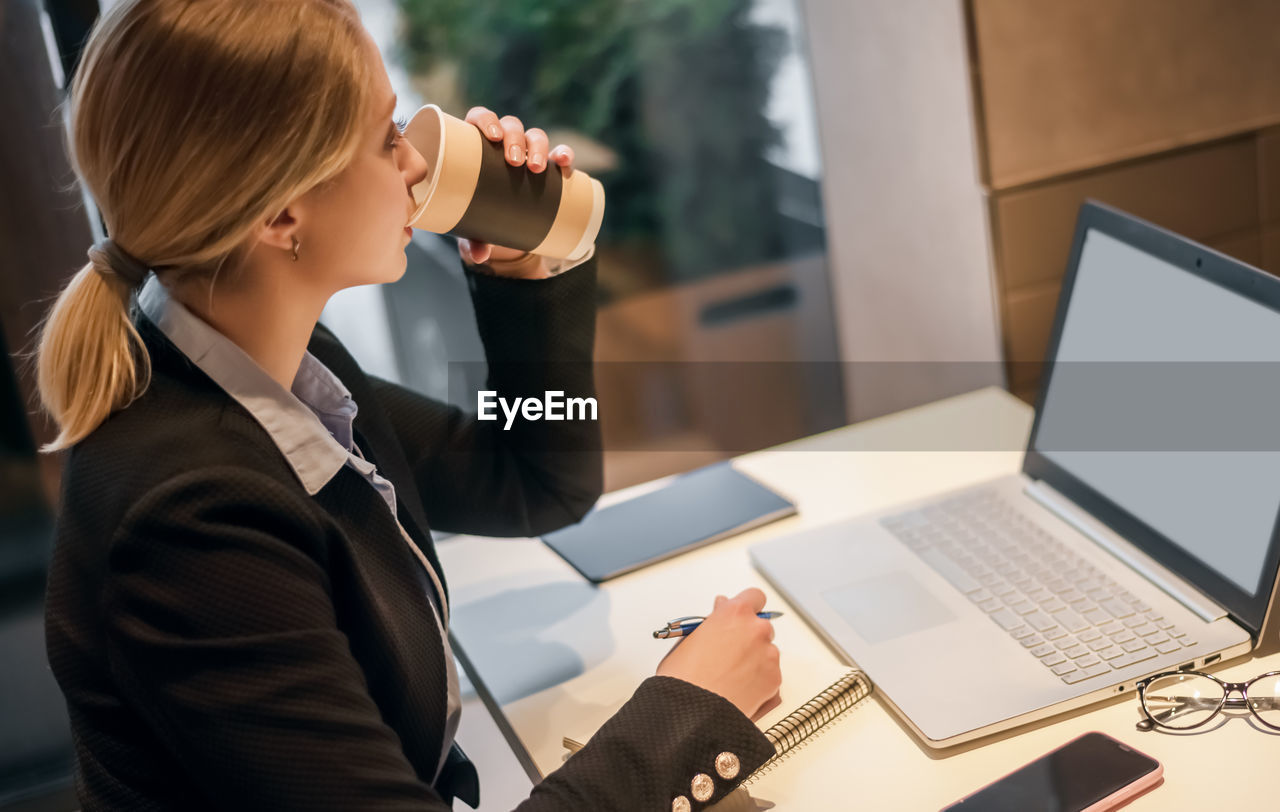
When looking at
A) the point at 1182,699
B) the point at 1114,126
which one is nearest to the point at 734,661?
the point at 1182,699

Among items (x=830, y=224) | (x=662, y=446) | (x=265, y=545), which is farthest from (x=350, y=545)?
(x=662, y=446)

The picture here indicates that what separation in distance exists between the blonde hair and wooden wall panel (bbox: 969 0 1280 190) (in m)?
1.02

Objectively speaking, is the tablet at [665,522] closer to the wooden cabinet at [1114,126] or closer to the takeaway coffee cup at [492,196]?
the takeaway coffee cup at [492,196]

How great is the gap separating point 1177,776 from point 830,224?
4.51 ft

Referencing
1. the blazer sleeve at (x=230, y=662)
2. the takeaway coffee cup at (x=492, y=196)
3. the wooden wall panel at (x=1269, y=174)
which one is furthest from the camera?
the wooden wall panel at (x=1269, y=174)

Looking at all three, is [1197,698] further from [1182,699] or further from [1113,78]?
[1113,78]

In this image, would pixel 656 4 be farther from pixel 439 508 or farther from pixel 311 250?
pixel 311 250

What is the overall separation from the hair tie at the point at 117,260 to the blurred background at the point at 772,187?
0.77m

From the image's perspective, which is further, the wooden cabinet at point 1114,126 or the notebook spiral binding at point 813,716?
the wooden cabinet at point 1114,126

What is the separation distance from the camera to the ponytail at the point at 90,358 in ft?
2.51

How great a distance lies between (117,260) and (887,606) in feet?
2.18

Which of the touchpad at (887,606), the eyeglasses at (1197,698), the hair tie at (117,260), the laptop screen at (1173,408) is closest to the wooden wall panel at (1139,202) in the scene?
the laptop screen at (1173,408)

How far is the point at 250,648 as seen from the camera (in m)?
0.69

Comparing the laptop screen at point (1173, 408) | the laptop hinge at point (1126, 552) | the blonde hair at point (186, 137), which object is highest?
the blonde hair at point (186, 137)
